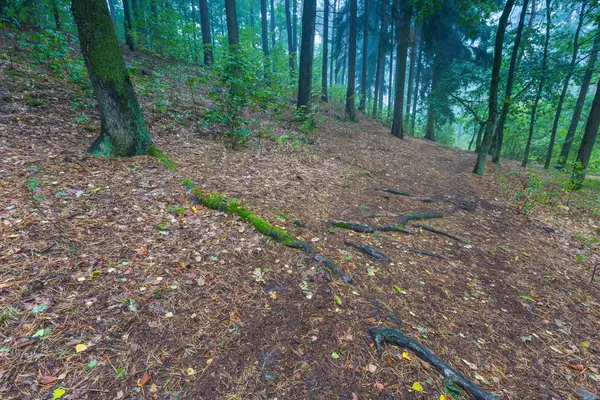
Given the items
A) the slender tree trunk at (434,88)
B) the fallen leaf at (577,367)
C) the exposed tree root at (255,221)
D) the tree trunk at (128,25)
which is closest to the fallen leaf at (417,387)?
the exposed tree root at (255,221)

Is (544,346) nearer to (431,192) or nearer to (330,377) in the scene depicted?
(330,377)

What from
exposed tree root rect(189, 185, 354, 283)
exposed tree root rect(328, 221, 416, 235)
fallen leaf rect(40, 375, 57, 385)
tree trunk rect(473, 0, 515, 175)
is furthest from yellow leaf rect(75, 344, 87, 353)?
tree trunk rect(473, 0, 515, 175)

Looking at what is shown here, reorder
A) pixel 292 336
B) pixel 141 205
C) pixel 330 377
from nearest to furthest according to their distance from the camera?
1. pixel 330 377
2. pixel 292 336
3. pixel 141 205

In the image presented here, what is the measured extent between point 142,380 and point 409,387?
2007 mm

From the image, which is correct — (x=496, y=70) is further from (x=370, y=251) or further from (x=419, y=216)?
(x=370, y=251)

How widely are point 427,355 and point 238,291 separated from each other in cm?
187

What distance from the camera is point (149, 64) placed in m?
12.3

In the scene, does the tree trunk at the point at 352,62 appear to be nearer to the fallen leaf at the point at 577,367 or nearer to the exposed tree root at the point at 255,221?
the exposed tree root at the point at 255,221

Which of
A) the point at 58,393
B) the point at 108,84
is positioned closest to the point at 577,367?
the point at 58,393

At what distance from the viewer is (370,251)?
12.9 feet

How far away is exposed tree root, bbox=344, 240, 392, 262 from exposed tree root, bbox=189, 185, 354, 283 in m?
0.77

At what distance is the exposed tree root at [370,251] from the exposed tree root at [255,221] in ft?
2.53

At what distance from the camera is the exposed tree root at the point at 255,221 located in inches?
132

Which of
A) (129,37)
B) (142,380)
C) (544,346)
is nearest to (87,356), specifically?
(142,380)
